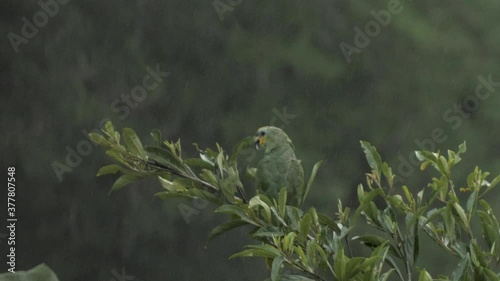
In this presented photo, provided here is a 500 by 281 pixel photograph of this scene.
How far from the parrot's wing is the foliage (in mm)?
88

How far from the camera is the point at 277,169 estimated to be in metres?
1.05

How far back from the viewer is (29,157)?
2.59m

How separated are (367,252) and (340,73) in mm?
689

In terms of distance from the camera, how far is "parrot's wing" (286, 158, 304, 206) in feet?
3.45

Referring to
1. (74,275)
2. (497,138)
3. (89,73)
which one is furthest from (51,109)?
(497,138)
